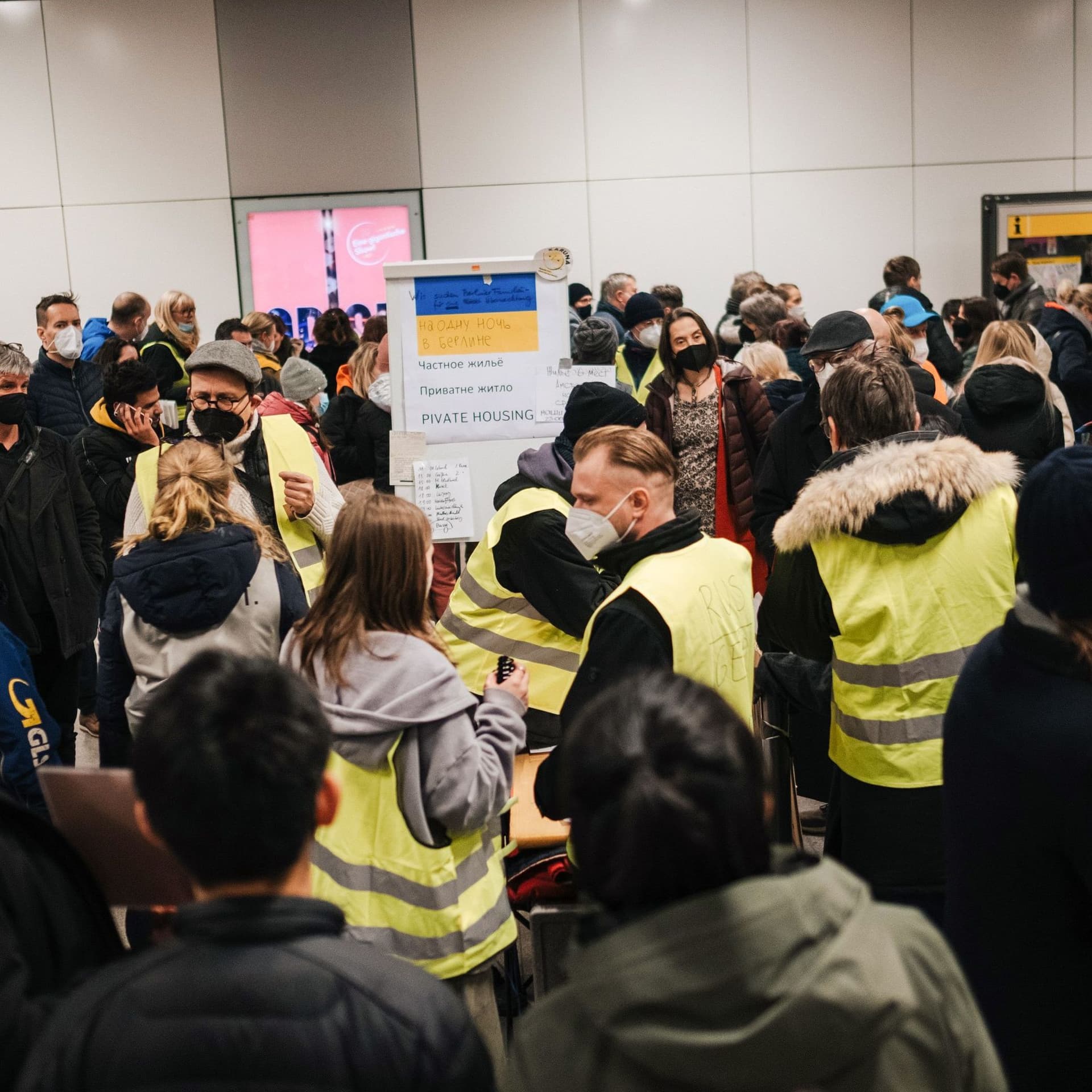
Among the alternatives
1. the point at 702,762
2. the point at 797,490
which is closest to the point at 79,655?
the point at 797,490

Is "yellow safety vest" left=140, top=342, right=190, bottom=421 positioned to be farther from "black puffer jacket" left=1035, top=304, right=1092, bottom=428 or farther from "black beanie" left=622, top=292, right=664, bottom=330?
"black puffer jacket" left=1035, top=304, right=1092, bottom=428

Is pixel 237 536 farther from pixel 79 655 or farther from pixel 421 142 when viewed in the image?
pixel 421 142

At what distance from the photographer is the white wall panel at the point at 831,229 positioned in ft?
36.3

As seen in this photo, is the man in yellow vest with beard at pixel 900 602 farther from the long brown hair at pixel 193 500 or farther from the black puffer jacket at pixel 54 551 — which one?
the black puffer jacket at pixel 54 551

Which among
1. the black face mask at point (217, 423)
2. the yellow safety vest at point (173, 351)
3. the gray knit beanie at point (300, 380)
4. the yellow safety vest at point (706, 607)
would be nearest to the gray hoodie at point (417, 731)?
the yellow safety vest at point (706, 607)

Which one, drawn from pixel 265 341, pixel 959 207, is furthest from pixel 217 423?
pixel 959 207

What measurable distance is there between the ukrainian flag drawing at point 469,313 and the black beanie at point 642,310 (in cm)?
218

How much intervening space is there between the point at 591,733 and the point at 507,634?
2.14 meters

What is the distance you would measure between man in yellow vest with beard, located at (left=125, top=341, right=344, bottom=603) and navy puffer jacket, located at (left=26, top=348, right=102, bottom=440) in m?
2.50

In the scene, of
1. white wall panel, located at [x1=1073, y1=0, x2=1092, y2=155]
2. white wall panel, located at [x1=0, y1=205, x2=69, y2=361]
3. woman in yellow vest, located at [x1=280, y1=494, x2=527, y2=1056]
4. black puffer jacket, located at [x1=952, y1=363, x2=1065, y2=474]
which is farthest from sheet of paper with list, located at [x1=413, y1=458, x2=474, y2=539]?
white wall panel, located at [x1=1073, y1=0, x2=1092, y2=155]

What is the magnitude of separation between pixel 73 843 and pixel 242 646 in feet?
5.07

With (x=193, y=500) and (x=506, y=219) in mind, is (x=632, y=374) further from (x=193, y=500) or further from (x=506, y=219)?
(x=506, y=219)

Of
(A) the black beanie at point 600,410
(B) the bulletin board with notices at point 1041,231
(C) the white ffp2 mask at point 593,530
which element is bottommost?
(C) the white ffp2 mask at point 593,530

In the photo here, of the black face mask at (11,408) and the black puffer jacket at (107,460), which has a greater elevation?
the black face mask at (11,408)
